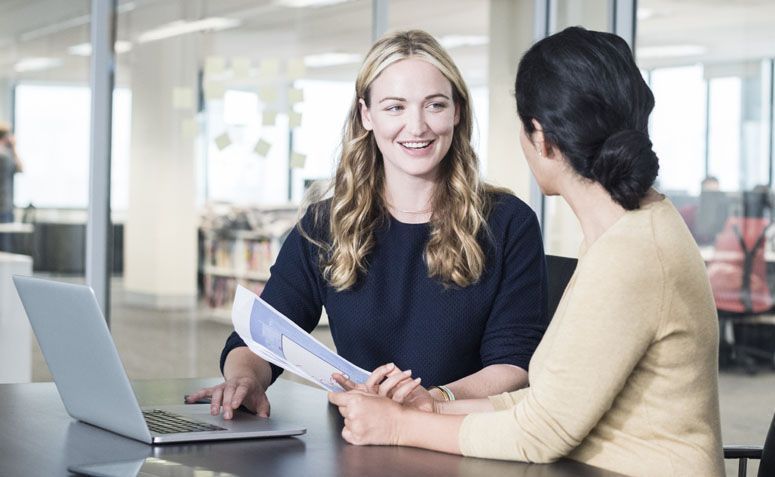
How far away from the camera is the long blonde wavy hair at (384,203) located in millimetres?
2141

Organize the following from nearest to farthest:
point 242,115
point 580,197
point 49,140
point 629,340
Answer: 1. point 629,340
2. point 580,197
3. point 49,140
4. point 242,115

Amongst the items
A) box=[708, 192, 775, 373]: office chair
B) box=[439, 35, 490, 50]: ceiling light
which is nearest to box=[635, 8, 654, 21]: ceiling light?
box=[439, 35, 490, 50]: ceiling light

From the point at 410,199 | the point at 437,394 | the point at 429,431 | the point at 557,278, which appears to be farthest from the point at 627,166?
the point at 557,278

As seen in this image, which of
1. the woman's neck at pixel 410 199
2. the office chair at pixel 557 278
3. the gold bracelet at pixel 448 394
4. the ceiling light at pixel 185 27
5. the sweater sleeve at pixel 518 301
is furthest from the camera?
the ceiling light at pixel 185 27

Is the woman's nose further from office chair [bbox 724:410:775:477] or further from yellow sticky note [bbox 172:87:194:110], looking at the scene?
yellow sticky note [bbox 172:87:194:110]

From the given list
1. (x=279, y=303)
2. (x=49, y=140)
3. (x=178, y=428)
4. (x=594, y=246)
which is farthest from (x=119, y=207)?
(x=594, y=246)

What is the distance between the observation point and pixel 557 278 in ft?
7.80

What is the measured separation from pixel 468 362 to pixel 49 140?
278cm

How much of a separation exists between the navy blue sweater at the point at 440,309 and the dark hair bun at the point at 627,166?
620 mm

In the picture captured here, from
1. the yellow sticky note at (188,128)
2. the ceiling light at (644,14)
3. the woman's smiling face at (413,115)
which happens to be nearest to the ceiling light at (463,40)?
the ceiling light at (644,14)

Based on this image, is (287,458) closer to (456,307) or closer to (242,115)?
(456,307)

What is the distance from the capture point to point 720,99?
483 cm

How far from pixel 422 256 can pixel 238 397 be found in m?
0.54

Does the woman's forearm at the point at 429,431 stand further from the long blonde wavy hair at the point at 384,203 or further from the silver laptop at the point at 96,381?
the long blonde wavy hair at the point at 384,203
